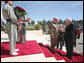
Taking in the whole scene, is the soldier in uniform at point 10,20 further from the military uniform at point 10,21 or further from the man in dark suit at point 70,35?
the man in dark suit at point 70,35

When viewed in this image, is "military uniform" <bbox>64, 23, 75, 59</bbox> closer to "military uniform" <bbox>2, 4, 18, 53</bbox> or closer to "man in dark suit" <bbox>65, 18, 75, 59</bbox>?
"man in dark suit" <bbox>65, 18, 75, 59</bbox>

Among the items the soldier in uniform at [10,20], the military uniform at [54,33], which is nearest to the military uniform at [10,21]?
the soldier in uniform at [10,20]

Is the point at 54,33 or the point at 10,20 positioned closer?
the point at 10,20

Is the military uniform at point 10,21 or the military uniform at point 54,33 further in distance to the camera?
the military uniform at point 54,33

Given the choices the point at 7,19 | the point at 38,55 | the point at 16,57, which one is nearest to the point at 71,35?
the point at 38,55

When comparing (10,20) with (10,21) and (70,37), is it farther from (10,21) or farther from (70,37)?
(70,37)

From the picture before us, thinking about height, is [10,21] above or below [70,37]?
above

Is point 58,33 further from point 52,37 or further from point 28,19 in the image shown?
point 28,19

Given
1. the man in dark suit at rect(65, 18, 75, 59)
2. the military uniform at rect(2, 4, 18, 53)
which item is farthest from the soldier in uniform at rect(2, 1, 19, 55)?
the man in dark suit at rect(65, 18, 75, 59)

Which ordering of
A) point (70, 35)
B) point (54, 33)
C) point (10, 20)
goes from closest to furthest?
point (10, 20) → point (70, 35) → point (54, 33)

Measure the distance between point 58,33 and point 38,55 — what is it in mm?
2153

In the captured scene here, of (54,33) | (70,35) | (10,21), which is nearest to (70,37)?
(70,35)

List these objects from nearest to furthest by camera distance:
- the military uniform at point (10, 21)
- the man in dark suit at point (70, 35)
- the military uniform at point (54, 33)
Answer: the military uniform at point (10, 21) < the man in dark suit at point (70, 35) < the military uniform at point (54, 33)

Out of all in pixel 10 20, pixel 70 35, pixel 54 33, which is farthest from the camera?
pixel 54 33
